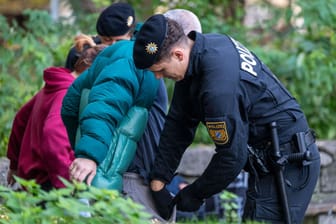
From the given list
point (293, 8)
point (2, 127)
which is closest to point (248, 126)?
point (2, 127)

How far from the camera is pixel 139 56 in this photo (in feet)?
14.6

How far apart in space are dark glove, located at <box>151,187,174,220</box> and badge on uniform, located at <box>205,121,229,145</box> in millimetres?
676

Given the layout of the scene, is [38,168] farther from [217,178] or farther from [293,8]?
[293,8]

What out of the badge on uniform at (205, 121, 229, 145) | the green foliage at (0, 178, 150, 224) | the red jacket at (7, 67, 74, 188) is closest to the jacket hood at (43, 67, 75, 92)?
the red jacket at (7, 67, 74, 188)

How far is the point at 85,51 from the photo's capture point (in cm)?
559

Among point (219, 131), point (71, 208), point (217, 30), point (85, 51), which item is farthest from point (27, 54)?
point (71, 208)

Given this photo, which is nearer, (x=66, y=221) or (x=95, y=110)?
(x=66, y=221)

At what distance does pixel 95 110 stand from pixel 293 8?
220 inches

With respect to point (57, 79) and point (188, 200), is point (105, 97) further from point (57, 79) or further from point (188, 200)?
point (57, 79)

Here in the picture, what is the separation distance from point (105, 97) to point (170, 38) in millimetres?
484

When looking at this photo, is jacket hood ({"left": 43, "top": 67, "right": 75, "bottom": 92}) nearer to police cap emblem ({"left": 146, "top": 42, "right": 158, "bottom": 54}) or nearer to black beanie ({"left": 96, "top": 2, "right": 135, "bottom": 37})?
black beanie ({"left": 96, "top": 2, "right": 135, "bottom": 37})

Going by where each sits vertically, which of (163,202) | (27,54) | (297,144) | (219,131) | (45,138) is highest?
(219,131)

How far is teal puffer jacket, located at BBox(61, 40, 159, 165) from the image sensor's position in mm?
4613

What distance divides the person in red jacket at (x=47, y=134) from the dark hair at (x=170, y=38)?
1032 mm
